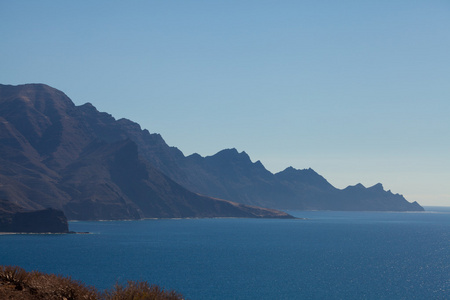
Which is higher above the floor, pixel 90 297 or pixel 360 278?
pixel 90 297

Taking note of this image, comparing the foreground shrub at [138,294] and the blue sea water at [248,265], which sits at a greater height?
the foreground shrub at [138,294]

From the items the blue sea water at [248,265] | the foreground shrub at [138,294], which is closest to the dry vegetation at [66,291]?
the foreground shrub at [138,294]

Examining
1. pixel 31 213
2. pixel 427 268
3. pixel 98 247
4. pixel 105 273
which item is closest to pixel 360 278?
pixel 427 268

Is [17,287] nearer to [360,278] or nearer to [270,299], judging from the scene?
[270,299]

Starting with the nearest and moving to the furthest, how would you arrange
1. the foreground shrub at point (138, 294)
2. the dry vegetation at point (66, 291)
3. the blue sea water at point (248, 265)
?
the foreground shrub at point (138, 294) < the dry vegetation at point (66, 291) < the blue sea water at point (248, 265)

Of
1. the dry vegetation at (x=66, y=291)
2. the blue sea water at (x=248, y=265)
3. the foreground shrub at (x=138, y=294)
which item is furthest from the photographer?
the blue sea water at (x=248, y=265)

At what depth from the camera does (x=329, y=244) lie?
16238cm

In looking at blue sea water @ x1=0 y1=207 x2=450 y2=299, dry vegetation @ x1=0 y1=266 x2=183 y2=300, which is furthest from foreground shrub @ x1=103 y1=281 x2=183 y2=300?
blue sea water @ x1=0 y1=207 x2=450 y2=299

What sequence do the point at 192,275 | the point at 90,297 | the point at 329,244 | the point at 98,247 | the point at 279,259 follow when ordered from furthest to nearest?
the point at 329,244
the point at 98,247
the point at 279,259
the point at 192,275
the point at 90,297

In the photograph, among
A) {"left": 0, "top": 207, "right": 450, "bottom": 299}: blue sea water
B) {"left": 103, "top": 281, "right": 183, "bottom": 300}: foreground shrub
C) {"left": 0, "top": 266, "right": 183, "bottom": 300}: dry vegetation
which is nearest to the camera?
{"left": 103, "top": 281, "right": 183, "bottom": 300}: foreground shrub

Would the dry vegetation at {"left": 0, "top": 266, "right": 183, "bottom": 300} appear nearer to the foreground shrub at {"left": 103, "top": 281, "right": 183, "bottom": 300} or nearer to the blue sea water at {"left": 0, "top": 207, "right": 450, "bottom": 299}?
the foreground shrub at {"left": 103, "top": 281, "right": 183, "bottom": 300}

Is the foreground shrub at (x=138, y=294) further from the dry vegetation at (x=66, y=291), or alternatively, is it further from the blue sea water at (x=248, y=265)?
the blue sea water at (x=248, y=265)

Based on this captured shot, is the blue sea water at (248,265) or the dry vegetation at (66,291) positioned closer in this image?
the dry vegetation at (66,291)

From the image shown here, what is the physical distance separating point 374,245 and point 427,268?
179 feet
